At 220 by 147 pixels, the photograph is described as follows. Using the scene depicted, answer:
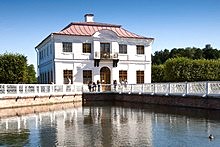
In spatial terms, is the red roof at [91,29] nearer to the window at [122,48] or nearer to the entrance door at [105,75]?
the window at [122,48]

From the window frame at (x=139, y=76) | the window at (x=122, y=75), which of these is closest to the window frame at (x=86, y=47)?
the window at (x=122, y=75)

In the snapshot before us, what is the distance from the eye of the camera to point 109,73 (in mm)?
40219

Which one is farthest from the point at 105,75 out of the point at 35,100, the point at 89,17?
the point at 35,100

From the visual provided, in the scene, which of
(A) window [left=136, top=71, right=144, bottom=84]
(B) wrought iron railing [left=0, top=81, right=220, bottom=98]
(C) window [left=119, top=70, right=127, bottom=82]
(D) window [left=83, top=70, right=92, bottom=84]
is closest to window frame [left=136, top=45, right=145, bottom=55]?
(A) window [left=136, top=71, right=144, bottom=84]

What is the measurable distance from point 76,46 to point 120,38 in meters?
5.27

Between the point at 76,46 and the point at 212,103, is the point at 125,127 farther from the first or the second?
the point at 76,46

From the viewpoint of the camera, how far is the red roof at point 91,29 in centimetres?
3951

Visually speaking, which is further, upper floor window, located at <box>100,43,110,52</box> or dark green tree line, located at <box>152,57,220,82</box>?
dark green tree line, located at <box>152,57,220,82</box>

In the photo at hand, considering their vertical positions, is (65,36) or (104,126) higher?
(65,36)

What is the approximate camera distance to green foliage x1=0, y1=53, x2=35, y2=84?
111 feet

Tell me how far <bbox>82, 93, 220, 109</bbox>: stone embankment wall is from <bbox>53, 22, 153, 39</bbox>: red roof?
7778 mm

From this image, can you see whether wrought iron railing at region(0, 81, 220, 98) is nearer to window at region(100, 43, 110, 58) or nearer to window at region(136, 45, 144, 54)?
window at region(100, 43, 110, 58)

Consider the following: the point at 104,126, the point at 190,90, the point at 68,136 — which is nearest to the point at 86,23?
the point at 190,90

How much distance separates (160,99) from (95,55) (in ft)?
43.0
